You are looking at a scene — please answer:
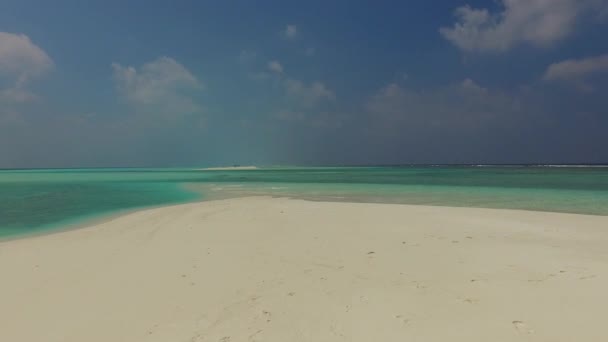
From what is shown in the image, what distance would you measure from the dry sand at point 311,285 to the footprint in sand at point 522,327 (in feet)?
0.05

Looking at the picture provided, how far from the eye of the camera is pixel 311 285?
4320mm

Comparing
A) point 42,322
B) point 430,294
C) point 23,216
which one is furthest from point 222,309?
point 23,216

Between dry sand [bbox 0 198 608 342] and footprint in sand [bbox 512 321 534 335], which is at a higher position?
footprint in sand [bbox 512 321 534 335]

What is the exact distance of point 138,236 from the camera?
7.74 m

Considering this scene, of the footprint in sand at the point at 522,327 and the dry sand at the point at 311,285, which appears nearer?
the footprint in sand at the point at 522,327

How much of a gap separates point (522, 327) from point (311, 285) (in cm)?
239

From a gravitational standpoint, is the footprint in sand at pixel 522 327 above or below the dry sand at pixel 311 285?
above

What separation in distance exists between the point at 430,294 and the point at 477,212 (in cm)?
815

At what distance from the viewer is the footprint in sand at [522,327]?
3009mm

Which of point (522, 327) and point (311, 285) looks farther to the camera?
point (311, 285)

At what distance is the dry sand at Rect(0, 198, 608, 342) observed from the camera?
10.4 ft

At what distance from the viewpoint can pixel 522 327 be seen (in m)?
3.09

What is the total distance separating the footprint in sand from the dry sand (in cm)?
2

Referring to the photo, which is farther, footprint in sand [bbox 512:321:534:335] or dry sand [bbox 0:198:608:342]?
dry sand [bbox 0:198:608:342]
